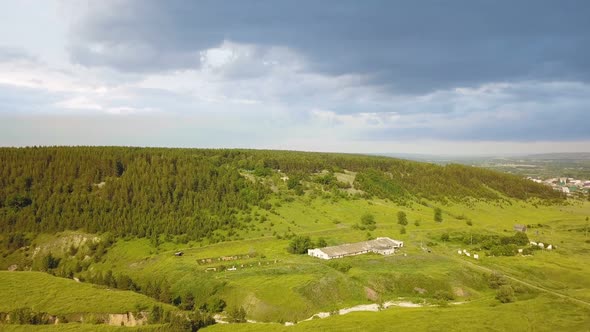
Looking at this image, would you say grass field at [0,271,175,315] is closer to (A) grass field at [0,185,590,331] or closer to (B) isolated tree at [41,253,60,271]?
(A) grass field at [0,185,590,331]

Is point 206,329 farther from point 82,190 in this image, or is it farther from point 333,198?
point 333,198

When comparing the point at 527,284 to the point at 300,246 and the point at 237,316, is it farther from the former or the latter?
the point at 237,316

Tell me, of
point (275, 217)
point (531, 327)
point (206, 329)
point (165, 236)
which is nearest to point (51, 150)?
point (165, 236)

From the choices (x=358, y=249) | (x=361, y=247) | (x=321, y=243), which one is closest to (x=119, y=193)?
(x=321, y=243)

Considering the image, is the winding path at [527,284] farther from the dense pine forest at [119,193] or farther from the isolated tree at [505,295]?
the dense pine forest at [119,193]

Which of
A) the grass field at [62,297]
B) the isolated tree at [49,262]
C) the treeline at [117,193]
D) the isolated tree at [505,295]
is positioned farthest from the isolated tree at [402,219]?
the isolated tree at [49,262]

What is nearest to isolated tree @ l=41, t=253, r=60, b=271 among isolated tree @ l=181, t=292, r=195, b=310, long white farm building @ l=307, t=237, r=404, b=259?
isolated tree @ l=181, t=292, r=195, b=310
